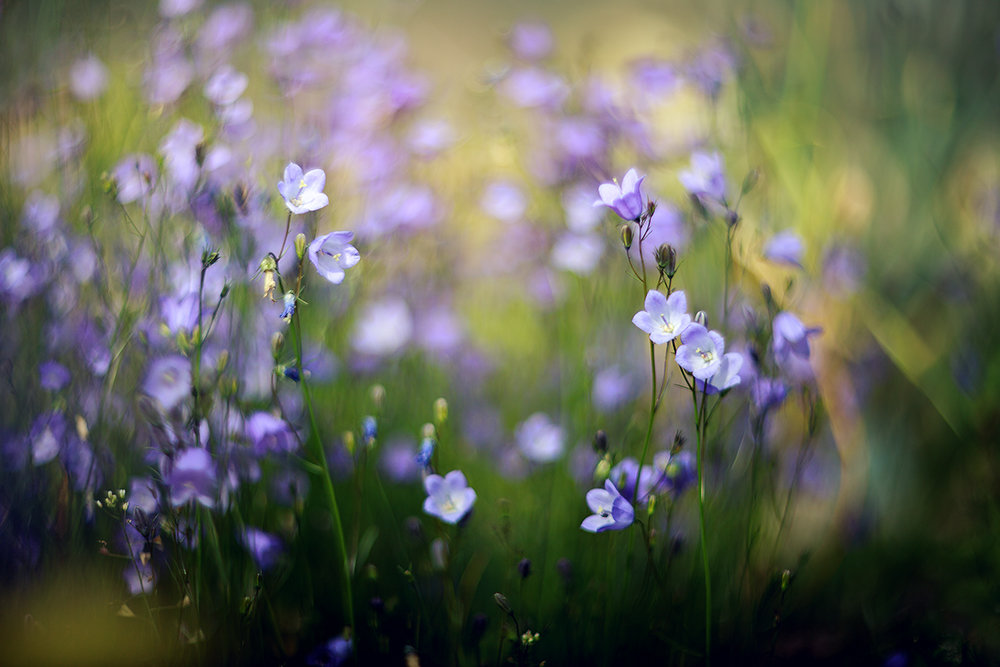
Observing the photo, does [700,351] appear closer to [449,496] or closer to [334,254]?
[449,496]

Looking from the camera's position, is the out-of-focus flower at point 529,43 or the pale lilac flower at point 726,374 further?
the out-of-focus flower at point 529,43

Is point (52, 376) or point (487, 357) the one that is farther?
point (487, 357)

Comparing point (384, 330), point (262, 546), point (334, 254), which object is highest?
point (334, 254)

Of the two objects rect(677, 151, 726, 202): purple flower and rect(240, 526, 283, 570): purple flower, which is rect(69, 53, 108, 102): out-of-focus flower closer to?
rect(240, 526, 283, 570): purple flower

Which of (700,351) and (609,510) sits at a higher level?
(700,351)

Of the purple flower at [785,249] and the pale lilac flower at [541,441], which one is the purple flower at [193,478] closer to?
the pale lilac flower at [541,441]

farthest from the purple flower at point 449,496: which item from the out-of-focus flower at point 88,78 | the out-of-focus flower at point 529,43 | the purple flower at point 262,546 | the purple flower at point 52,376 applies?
the out-of-focus flower at point 529,43

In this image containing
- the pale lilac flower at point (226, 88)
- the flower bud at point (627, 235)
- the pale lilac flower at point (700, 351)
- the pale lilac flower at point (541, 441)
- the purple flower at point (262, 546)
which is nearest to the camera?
the pale lilac flower at point (700, 351)

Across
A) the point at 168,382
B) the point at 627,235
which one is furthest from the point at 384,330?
the point at 627,235
